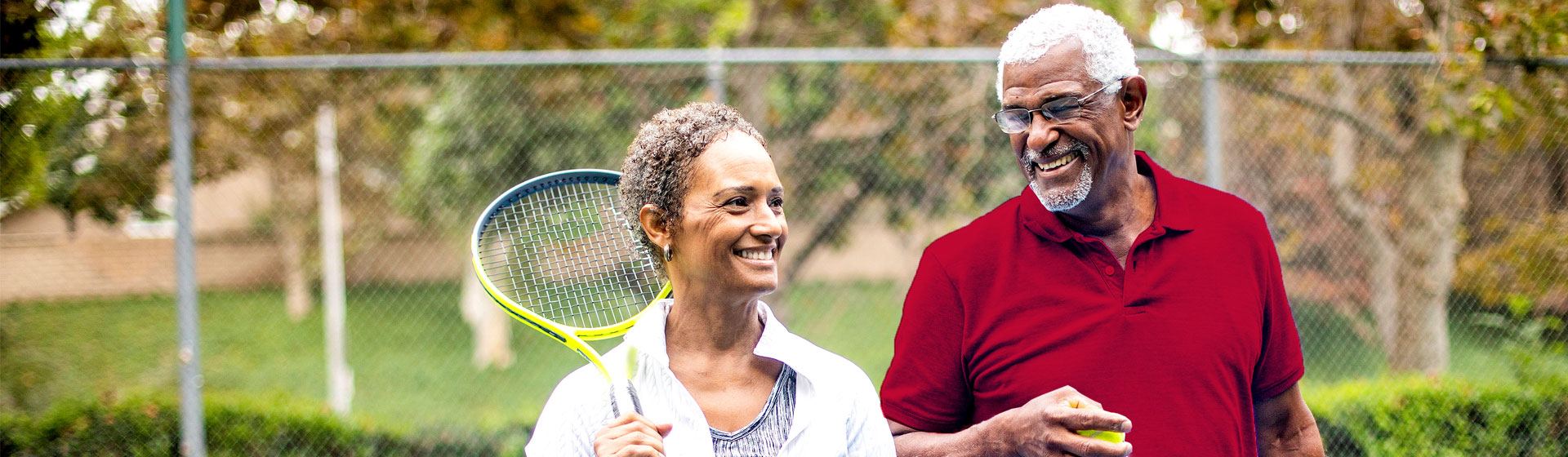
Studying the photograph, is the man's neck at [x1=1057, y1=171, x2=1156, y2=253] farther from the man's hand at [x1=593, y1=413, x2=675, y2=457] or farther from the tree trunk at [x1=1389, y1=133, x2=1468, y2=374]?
the tree trunk at [x1=1389, y1=133, x2=1468, y2=374]

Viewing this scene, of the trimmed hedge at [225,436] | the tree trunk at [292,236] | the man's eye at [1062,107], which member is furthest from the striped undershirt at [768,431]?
the tree trunk at [292,236]

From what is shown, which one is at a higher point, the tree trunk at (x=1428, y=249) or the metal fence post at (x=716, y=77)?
the metal fence post at (x=716, y=77)

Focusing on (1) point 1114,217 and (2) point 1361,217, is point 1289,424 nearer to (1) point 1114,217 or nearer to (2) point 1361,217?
(1) point 1114,217

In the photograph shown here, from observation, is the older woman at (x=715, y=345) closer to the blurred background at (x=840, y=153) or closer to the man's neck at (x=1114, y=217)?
the man's neck at (x=1114, y=217)

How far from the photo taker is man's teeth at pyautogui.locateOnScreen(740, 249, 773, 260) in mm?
1843

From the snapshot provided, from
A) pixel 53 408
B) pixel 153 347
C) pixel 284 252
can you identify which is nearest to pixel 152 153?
pixel 53 408

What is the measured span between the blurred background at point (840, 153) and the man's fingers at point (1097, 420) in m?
3.46

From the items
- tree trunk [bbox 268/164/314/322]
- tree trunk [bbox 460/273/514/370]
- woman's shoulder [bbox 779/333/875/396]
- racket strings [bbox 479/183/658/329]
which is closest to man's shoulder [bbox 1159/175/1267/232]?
woman's shoulder [bbox 779/333/875/396]

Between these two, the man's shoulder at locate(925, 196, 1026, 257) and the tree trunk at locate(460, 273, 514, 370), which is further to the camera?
the tree trunk at locate(460, 273, 514, 370)

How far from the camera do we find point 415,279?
1241 cm

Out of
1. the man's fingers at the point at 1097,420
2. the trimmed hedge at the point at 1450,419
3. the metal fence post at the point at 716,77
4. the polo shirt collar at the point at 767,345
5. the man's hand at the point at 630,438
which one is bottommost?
the trimmed hedge at the point at 1450,419

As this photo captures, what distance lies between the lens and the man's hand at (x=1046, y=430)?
1770mm

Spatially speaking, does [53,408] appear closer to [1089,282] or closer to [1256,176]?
[1089,282]

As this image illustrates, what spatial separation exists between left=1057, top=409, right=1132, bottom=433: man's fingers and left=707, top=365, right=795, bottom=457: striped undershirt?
51 cm
